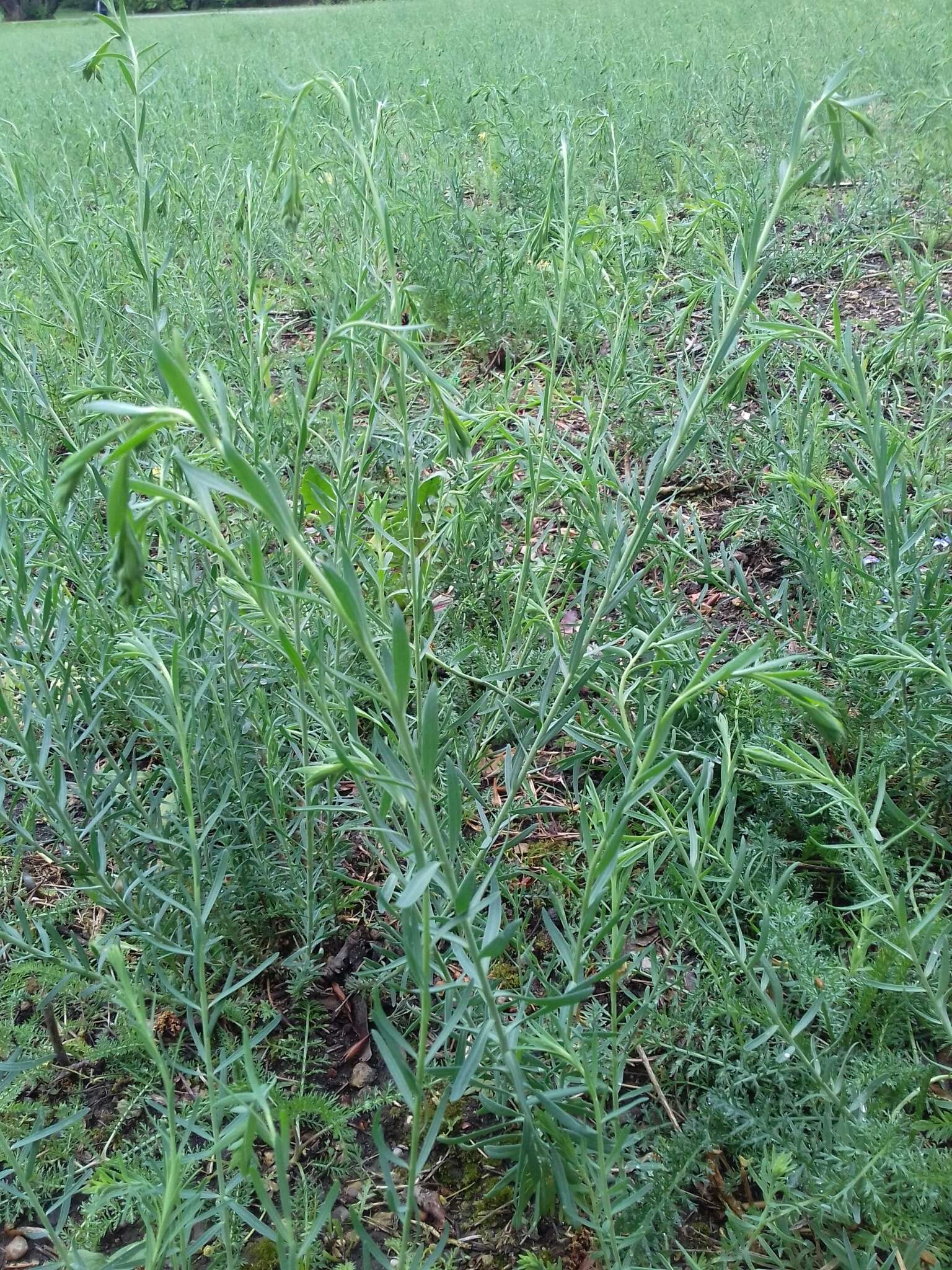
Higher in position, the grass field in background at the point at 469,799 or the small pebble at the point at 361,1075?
→ the grass field in background at the point at 469,799

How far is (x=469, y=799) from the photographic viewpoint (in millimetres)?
1733

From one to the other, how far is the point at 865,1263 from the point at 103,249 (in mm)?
3453

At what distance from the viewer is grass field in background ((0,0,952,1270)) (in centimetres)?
105

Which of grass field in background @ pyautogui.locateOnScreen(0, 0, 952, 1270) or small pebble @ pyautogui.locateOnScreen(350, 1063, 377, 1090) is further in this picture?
small pebble @ pyautogui.locateOnScreen(350, 1063, 377, 1090)

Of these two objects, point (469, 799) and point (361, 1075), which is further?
point (469, 799)

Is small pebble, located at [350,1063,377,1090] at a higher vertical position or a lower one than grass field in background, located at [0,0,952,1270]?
lower

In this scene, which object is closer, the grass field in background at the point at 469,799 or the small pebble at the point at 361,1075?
the grass field in background at the point at 469,799

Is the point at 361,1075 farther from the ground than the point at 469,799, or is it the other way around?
the point at 469,799

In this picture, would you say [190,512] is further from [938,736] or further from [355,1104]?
[938,736]

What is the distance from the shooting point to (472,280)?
3244mm

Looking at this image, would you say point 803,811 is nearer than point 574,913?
No

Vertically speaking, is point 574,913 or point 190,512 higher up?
point 190,512

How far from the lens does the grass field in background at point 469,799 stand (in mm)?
1046

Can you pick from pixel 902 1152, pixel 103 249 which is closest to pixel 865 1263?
pixel 902 1152
